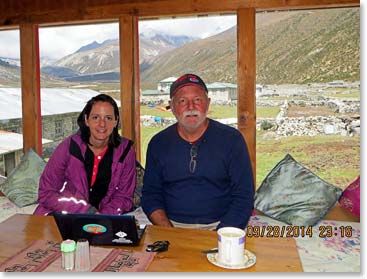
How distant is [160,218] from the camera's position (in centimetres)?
184

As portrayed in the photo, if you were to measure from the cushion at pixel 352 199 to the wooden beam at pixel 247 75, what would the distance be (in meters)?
0.71

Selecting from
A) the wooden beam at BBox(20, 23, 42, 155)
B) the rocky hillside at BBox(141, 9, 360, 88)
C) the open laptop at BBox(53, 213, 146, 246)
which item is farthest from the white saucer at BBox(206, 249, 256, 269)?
the wooden beam at BBox(20, 23, 42, 155)

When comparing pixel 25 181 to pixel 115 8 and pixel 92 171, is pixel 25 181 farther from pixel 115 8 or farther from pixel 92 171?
pixel 115 8

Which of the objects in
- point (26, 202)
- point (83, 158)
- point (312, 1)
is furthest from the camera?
point (26, 202)

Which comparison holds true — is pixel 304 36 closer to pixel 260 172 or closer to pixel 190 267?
pixel 260 172

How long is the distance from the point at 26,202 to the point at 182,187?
5.41 feet

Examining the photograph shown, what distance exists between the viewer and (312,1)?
2748mm

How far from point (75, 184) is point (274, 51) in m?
1.89

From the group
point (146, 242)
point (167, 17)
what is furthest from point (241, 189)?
point (167, 17)

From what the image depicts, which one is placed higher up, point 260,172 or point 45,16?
point 45,16

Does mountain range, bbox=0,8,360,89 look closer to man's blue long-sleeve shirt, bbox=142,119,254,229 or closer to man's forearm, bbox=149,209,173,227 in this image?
man's blue long-sleeve shirt, bbox=142,119,254,229

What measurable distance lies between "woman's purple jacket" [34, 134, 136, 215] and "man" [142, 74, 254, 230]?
207 millimetres
